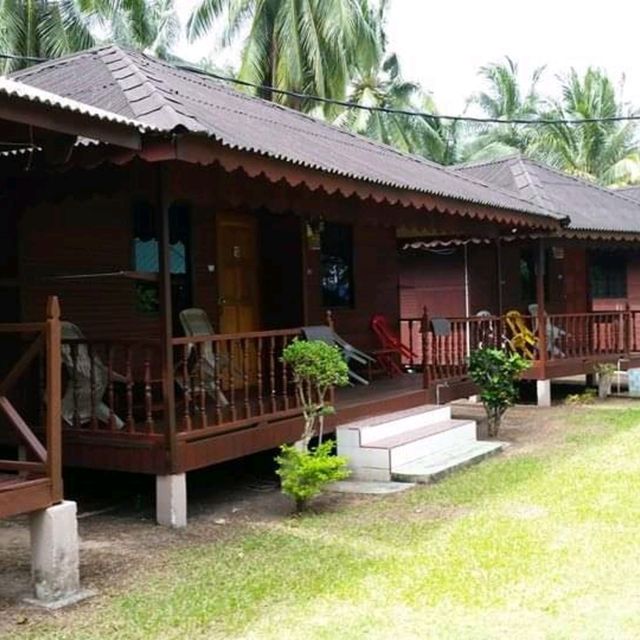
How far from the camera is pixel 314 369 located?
6801mm

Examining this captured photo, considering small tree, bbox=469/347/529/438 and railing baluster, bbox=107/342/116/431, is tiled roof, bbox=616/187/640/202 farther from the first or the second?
railing baluster, bbox=107/342/116/431

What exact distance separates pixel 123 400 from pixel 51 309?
132 inches

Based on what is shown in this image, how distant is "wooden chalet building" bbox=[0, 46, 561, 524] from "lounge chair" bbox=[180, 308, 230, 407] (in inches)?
2.3

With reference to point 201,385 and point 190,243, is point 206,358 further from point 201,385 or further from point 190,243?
point 190,243

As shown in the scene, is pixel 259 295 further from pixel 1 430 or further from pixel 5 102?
pixel 5 102

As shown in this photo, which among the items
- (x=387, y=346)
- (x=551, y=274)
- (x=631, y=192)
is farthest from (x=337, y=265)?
(x=631, y=192)

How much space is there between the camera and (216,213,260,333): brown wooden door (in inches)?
383

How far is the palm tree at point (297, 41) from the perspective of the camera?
2473cm

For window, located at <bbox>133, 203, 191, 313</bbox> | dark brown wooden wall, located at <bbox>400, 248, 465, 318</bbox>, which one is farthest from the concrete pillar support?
dark brown wooden wall, located at <bbox>400, 248, 465, 318</bbox>

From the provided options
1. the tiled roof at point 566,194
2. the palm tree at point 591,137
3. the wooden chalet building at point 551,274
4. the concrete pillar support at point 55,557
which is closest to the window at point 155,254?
the concrete pillar support at point 55,557

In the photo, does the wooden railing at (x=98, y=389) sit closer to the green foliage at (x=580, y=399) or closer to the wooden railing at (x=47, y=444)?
A: the wooden railing at (x=47, y=444)

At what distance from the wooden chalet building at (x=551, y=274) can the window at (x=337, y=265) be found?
1.92 meters

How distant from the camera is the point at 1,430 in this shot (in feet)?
23.7

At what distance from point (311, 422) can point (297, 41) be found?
64.9 ft
